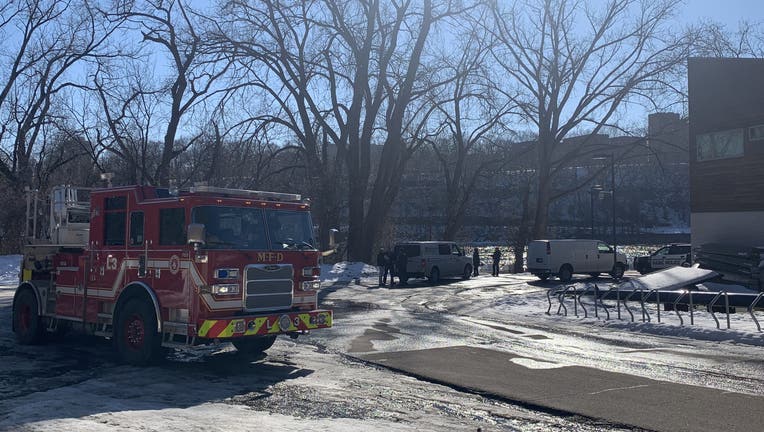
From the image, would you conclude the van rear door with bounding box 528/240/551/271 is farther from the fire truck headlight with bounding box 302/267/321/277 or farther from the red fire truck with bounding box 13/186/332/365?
the fire truck headlight with bounding box 302/267/321/277

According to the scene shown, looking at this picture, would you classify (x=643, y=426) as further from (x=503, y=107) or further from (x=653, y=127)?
(x=653, y=127)

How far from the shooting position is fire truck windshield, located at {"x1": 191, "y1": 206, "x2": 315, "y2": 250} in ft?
36.2

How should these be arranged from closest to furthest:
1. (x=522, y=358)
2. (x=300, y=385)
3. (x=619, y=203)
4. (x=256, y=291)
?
(x=300, y=385), (x=256, y=291), (x=522, y=358), (x=619, y=203)

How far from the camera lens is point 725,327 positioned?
16.8 m

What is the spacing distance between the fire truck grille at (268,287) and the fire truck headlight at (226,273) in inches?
7.1

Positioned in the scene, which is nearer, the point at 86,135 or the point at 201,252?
the point at 201,252

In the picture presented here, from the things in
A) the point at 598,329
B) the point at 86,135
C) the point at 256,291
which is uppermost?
the point at 86,135

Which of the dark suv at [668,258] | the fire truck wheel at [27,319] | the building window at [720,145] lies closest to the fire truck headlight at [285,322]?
the fire truck wheel at [27,319]

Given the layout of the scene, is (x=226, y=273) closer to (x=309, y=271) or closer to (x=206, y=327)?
(x=206, y=327)

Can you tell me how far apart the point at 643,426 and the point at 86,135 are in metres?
44.7

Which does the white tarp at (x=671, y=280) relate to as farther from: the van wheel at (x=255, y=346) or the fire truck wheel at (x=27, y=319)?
the fire truck wheel at (x=27, y=319)

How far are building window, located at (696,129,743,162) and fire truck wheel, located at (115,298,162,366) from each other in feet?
97.7

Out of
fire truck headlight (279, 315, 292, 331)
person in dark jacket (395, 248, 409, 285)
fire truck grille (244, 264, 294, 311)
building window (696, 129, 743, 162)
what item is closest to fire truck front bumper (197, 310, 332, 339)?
fire truck headlight (279, 315, 292, 331)

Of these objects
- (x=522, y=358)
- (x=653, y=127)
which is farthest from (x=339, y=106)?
(x=522, y=358)
